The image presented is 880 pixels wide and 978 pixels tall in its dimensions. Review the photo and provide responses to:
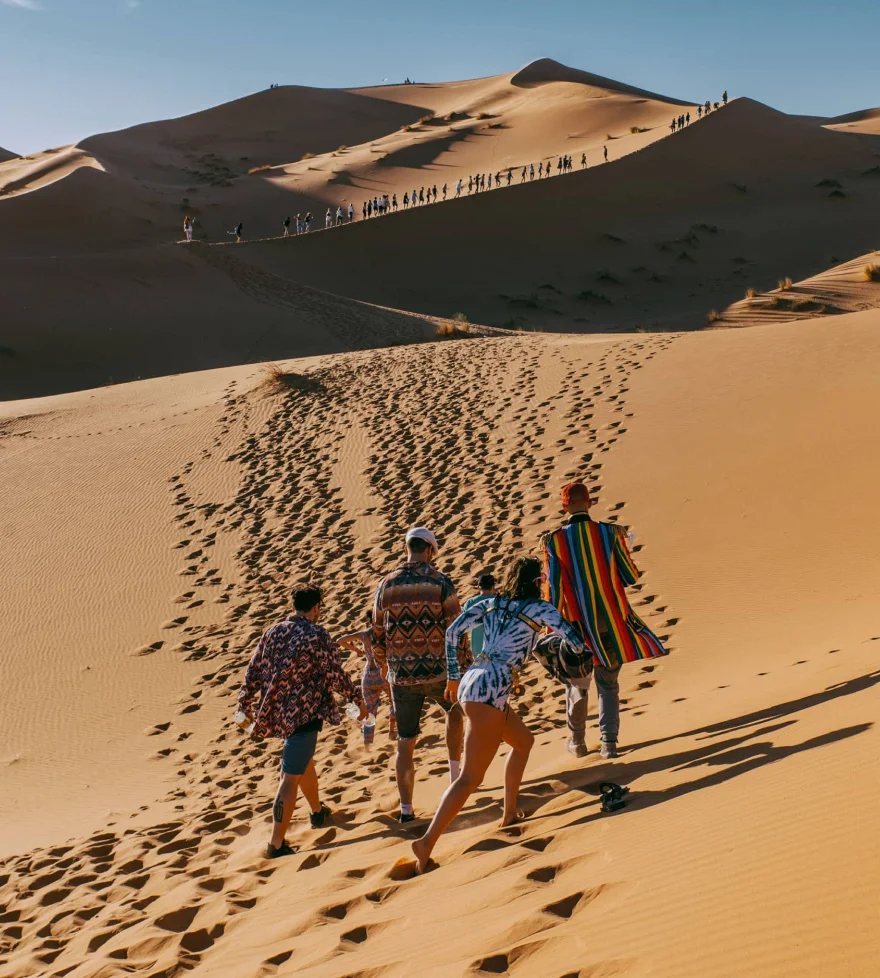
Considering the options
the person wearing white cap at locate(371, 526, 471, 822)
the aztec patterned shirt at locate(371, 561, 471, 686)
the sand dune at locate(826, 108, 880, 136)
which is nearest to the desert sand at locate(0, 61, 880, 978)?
the person wearing white cap at locate(371, 526, 471, 822)

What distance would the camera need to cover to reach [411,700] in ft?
19.2

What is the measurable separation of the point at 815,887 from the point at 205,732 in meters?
6.63

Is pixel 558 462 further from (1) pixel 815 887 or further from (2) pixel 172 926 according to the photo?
(1) pixel 815 887

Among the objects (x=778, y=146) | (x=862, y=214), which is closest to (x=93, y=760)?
(x=862, y=214)

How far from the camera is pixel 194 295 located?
33812 millimetres

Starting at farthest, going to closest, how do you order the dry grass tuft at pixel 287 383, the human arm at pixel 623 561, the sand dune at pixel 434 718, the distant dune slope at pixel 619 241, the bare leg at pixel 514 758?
the distant dune slope at pixel 619 241 < the dry grass tuft at pixel 287 383 < the human arm at pixel 623 561 < the bare leg at pixel 514 758 < the sand dune at pixel 434 718

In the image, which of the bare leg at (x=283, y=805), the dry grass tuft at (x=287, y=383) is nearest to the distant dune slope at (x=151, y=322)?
the dry grass tuft at (x=287, y=383)

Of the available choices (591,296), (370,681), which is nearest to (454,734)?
(370,681)

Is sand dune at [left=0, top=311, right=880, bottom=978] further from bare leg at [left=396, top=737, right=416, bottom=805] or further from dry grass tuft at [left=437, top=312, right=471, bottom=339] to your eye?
dry grass tuft at [left=437, top=312, right=471, bottom=339]

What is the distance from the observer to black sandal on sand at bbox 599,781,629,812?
495cm

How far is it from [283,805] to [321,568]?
6468 mm

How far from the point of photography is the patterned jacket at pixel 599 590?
5957 mm

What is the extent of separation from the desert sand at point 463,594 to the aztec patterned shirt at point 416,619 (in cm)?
83

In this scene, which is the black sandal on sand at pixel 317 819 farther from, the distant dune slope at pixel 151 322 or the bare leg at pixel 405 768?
the distant dune slope at pixel 151 322
